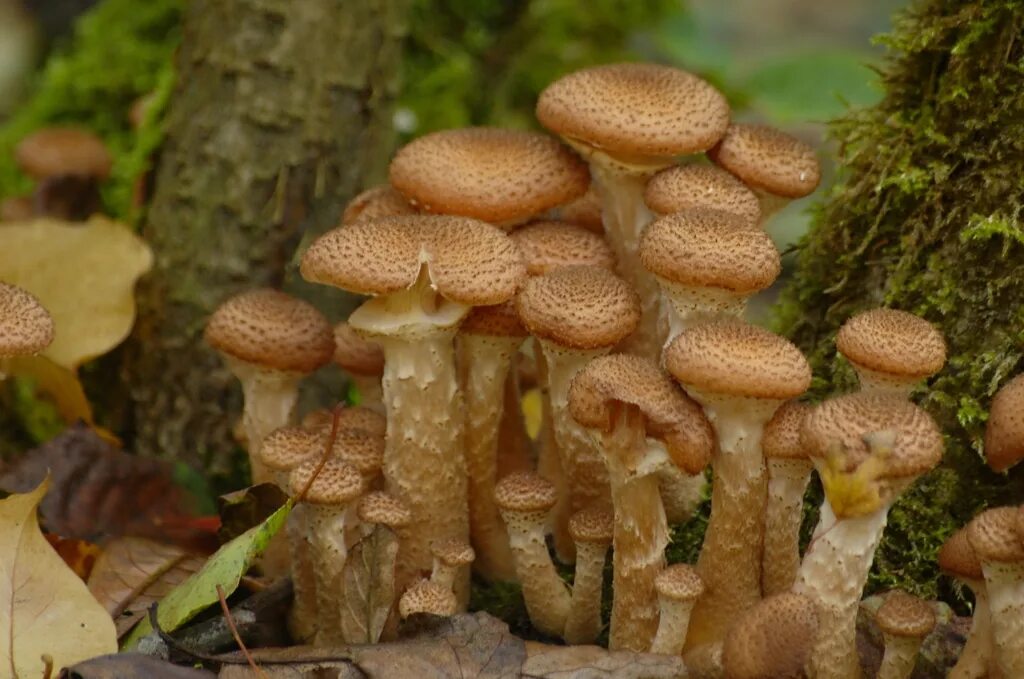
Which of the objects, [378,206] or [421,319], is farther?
[378,206]

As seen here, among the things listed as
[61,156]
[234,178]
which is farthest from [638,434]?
[61,156]

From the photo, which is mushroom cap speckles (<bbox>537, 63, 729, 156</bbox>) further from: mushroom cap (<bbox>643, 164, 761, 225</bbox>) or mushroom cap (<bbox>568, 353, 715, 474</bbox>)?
mushroom cap (<bbox>568, 353, 715, 474</bbox>)

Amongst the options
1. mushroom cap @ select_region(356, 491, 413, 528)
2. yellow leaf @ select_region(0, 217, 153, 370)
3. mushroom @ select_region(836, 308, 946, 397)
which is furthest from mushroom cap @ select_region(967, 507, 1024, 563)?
yellow leaf @ select_region(0, 217, 153, 370)

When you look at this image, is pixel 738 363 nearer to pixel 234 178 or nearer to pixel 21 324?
pixel 21 324

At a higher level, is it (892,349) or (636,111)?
(636,111)

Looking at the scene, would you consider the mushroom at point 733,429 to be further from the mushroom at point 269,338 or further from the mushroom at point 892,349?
the mushroom at point 269,338

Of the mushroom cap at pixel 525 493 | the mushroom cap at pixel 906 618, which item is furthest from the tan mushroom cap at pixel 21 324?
the mushroom cap at pixel 906 618

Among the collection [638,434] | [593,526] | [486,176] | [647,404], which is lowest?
[593,526]
